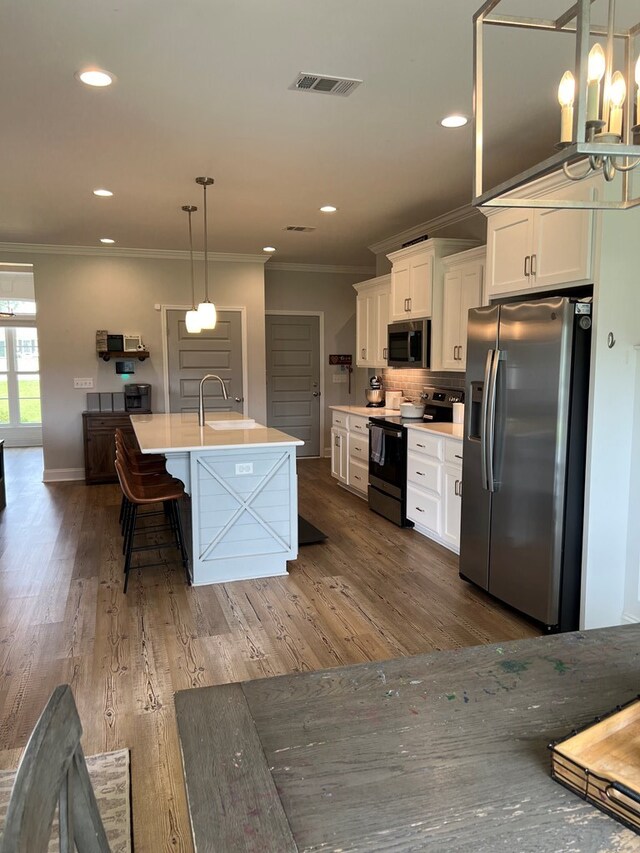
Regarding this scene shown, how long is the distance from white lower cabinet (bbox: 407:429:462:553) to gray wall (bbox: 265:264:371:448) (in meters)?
3.46

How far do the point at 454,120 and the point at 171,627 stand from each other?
3211 mm

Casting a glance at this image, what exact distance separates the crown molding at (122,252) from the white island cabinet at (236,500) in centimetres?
379

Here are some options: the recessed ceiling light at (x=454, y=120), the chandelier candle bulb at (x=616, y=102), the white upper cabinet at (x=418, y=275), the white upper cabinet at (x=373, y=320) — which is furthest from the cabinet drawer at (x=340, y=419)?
the chandelier candle bulb at (x=616, y=102)

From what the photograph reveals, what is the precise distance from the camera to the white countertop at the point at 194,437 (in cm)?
380

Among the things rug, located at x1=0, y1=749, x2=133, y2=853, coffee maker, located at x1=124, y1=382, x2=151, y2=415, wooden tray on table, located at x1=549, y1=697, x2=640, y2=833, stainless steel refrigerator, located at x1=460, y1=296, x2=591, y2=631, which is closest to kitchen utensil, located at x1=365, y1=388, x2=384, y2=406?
coffee maker, located at x1=124, y1=382, x2=151, y2=415

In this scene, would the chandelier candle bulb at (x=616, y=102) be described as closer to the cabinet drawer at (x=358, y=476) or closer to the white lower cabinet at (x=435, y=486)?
the white lower cabinet at (x=435, y=486)

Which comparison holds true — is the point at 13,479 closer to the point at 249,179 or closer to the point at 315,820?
the point at 249,179

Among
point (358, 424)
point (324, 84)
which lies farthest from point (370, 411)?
point (324, 84)

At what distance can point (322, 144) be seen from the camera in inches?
145

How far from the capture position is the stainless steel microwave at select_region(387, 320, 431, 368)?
545cm

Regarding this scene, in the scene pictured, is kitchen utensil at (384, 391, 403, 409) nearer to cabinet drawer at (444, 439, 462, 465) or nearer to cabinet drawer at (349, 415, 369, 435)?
cabinet drawer at (349, 415, 369, 435)

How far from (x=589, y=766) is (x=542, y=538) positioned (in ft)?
7.79

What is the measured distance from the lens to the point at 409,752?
0.98m

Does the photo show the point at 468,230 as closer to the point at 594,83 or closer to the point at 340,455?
the point at 340,455
